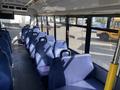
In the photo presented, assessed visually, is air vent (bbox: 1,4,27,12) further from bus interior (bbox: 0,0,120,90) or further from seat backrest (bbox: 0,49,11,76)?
seat backrest (bbox: 0,49,11,76)

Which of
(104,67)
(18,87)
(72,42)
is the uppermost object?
(72,42)

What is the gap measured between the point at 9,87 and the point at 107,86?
1.84 m

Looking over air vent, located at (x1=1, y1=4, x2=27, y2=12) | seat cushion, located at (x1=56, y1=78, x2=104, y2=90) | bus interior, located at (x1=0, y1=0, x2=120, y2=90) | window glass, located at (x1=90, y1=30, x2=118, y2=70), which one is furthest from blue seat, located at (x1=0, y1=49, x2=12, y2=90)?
air vent, located at (x1=1, y1=4, x2=27, y2=12)

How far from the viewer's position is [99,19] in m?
2.71

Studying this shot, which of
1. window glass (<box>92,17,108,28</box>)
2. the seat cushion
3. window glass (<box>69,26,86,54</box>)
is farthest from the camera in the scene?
window glass (<box>69,26,86,54</box>)

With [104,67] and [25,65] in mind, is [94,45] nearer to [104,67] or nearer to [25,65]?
[104,67]

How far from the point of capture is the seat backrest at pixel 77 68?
2500mm

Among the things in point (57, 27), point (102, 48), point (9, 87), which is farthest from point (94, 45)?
point (57, 27)

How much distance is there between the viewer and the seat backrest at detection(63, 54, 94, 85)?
8.20ft

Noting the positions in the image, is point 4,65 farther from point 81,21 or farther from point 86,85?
point 81,21

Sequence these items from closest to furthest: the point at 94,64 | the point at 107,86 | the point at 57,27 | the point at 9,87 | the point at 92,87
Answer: the point at 107,86 < the point at 9,87 < the point at 92,87 < the point at 94,64 < the point at 57,27

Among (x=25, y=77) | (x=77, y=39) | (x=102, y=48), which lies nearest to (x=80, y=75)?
(x=102, y=48)

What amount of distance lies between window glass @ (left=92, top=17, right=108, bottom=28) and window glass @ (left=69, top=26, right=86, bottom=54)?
41cm

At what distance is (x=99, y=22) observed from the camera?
2693 millimetres
